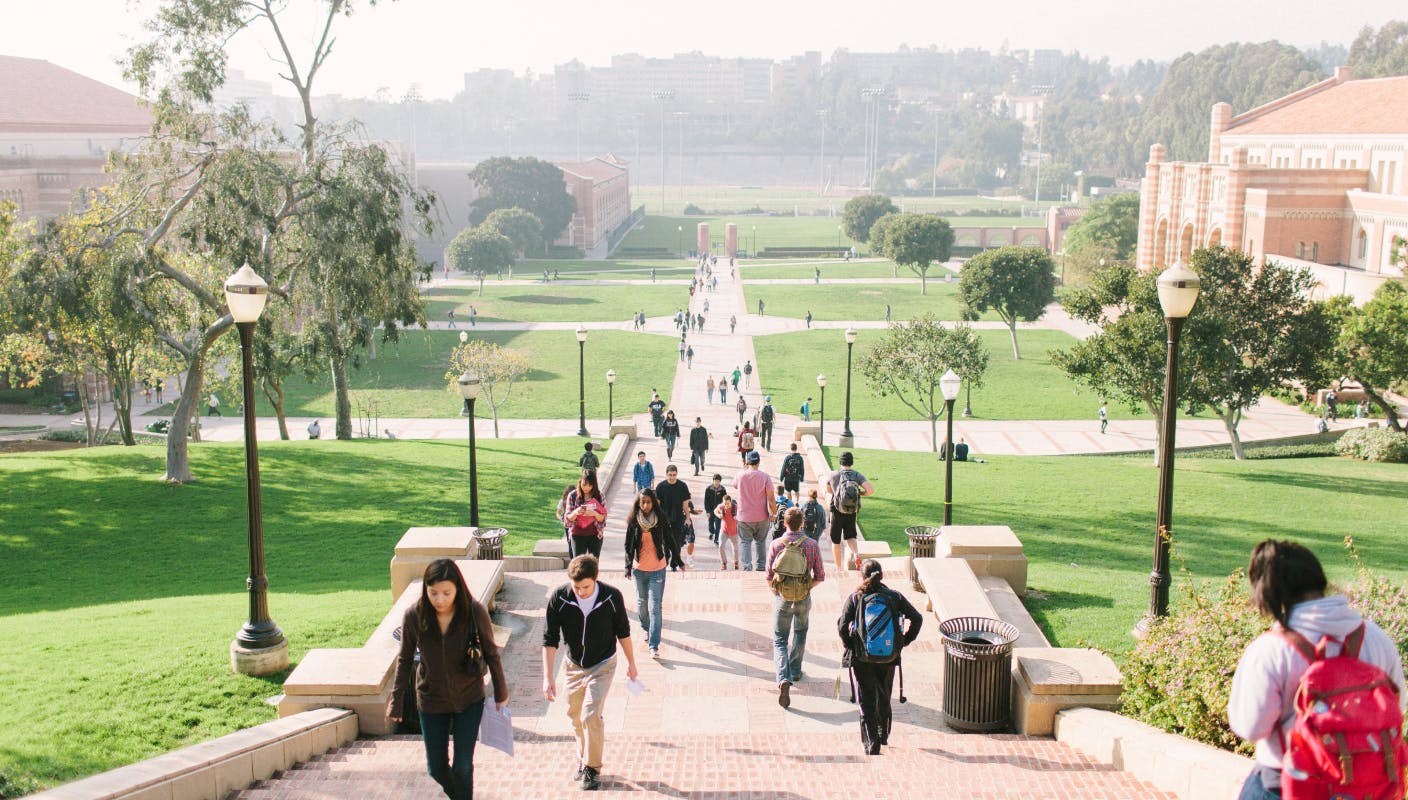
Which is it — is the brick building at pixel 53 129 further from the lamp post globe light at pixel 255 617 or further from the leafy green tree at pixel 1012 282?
the lamp post globe light at pixel 255 617

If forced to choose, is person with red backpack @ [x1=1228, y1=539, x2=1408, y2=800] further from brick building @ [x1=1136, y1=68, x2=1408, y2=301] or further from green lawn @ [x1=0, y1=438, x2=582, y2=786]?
brick building @ [x1=1136, y1=68, x2=1408, y2=301]

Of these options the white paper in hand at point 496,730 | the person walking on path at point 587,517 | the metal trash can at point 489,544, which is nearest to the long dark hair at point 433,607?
the white paper in hand at point 496,730

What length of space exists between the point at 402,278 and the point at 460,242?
5179cm

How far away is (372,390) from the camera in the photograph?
136 ft

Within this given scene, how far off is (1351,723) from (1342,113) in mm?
68192

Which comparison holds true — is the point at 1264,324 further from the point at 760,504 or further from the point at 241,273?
the point at 241,273

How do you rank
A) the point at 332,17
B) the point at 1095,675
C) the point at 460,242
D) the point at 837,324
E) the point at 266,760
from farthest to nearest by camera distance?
the point at 460,242 → the point at 837,324 → the point at 332,17 → the point at 1095,675 → the point at 266,760

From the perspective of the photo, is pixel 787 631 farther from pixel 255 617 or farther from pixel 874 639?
pixel 255 617

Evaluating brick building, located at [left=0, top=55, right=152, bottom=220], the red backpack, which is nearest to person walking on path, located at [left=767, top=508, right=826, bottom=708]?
the red backpack

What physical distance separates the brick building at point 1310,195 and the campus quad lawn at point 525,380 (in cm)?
2497

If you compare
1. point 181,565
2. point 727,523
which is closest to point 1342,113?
point 727,523

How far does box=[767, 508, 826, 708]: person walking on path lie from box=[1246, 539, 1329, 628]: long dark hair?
4460 millimetres

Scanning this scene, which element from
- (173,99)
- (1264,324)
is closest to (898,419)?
(1264,324)

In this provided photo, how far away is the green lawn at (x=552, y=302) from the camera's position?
62.0 meters
